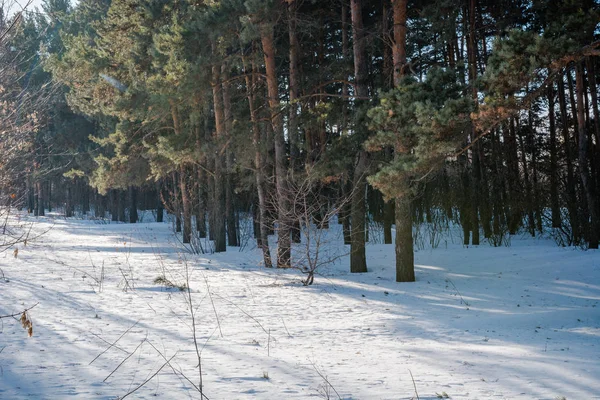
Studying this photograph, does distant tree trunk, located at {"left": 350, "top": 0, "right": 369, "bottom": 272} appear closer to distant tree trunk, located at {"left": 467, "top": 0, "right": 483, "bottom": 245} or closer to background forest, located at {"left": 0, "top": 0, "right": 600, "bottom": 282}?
background forest, located at {"left": 0, "top": 0, "right": 600, "bottom": 282}

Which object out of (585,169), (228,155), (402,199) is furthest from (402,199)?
(228,155)

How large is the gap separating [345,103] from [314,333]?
7.65 metres

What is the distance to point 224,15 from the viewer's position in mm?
13711

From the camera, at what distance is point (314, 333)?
7316 mm

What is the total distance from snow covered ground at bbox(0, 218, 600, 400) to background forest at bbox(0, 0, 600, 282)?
180 centimetres

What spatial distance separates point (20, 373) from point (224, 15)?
10.6 m

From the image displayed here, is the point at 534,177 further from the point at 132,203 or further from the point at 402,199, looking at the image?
the point at 132,203

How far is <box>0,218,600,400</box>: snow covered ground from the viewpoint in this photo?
485cm

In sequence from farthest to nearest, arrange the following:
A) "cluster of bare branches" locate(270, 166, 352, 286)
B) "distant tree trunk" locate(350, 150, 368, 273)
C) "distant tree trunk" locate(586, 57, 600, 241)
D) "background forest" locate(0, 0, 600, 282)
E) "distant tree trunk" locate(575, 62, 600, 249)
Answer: "distant tree trunk" locate(586, 57, 600, 241)
"distant tree trunk" locate(575, 62, 600, 249)
"distant tree trunk" locate(350, 150, 368, 273)
"cluster of bare branches" locate(270, 166, 352, 286)
"background forest" locate(0, 0, 600, 282)

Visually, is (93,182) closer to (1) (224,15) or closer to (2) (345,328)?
(1) (224,15)

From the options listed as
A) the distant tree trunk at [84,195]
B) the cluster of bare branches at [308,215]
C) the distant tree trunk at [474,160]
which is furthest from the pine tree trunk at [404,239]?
the distant tree trunk at [84,195]

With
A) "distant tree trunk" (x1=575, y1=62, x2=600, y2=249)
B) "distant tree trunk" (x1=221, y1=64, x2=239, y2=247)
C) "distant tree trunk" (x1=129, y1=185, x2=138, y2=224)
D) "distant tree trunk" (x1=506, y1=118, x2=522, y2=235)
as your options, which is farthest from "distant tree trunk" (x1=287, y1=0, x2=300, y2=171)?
"distant tree trunk" (x1=129, y1=185, x2=138, y2=224)

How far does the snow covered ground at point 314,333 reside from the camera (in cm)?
485

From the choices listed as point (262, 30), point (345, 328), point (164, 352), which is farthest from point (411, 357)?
point (262, 30)
